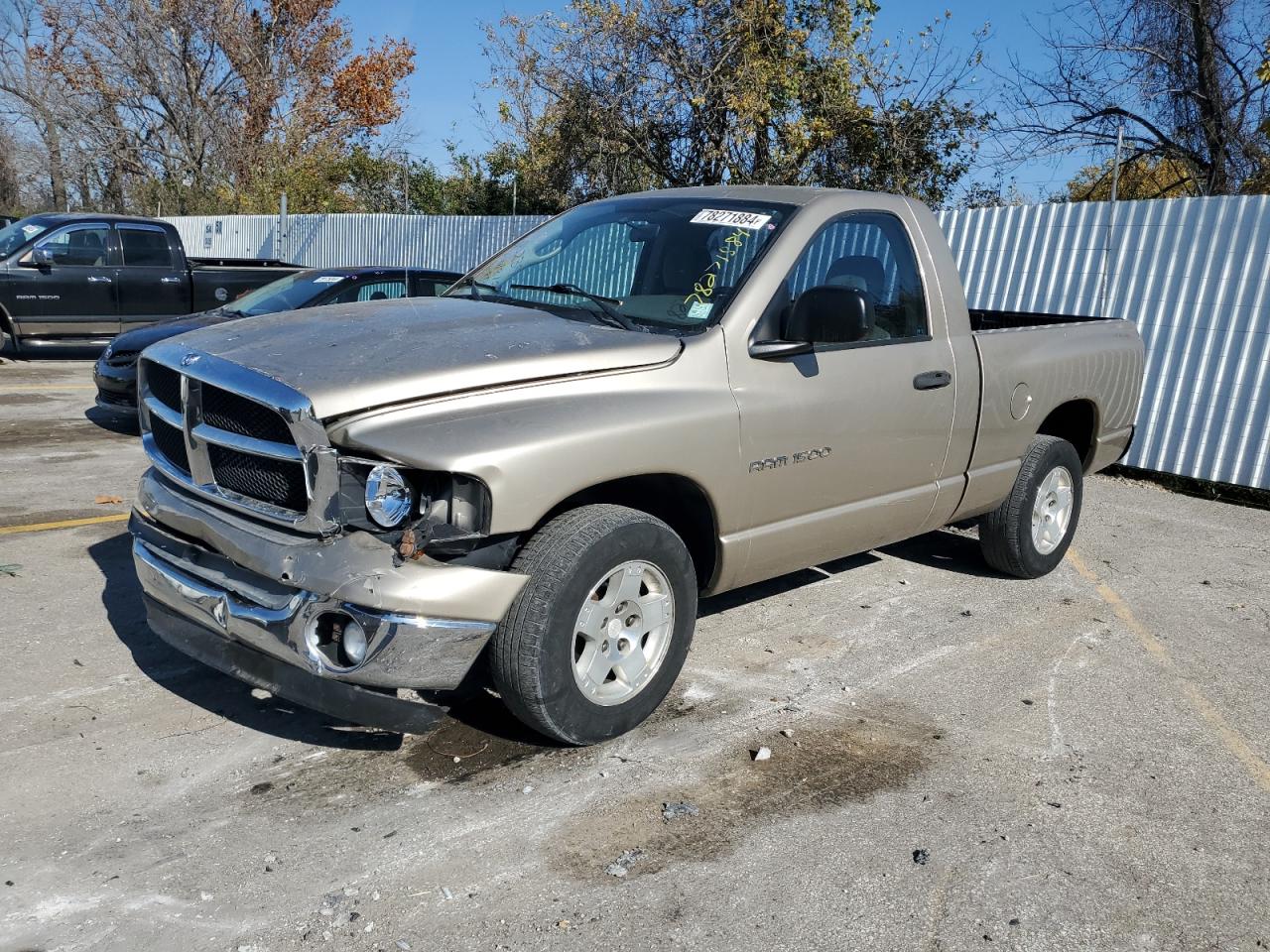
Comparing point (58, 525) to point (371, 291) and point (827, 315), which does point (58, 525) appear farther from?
point (827, 315)

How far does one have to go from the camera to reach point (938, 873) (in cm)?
343

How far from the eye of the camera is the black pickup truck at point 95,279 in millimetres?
13469

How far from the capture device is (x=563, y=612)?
371 centimetres

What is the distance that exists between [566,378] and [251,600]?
4.17ft

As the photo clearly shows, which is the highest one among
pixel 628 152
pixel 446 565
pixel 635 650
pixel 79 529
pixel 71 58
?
pixel 71 58

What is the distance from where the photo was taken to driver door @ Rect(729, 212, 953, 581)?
451 centimetres

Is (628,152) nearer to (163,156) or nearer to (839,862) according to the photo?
(839,862)

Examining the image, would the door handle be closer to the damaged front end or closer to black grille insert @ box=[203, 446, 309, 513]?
the damaged front end

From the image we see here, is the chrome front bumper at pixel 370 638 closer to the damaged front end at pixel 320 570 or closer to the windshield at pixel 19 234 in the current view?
the damaged front end at pixel 320 570

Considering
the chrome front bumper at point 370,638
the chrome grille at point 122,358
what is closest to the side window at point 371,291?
the chrome grille at point 122,358

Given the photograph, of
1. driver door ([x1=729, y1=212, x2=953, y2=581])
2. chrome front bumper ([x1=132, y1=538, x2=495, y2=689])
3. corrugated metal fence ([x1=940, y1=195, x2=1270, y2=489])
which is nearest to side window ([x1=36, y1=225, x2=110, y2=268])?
corrugated metal fence ([x1=940, y1=195, x2=1270, y2=489])

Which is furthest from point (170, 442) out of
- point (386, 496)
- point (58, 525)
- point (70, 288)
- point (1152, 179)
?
point (1152, 179)

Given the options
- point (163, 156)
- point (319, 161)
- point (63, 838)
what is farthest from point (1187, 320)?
point (163, 156)

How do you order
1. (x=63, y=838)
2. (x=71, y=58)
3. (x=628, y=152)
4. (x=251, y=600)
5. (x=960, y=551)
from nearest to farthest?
(x=63, y=838)
(x=251, y=600)
(x=960, y=551)
(x=628, y=152)
(x=71, y=58)
